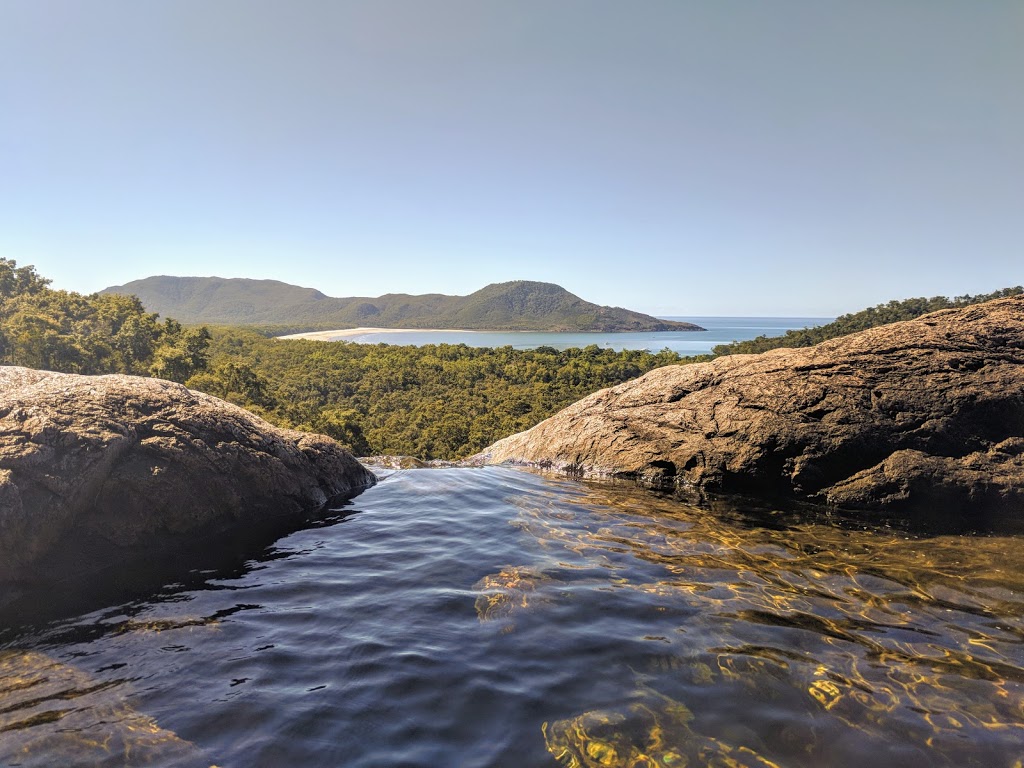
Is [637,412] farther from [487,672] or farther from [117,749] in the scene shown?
[117,749]

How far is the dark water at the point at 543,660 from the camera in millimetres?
3467

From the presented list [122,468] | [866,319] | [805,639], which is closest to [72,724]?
[122,468]

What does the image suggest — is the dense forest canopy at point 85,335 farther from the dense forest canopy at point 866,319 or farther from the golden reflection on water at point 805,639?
the dense forest canopy at point 866,319

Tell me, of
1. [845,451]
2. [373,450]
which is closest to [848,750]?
[845,451]

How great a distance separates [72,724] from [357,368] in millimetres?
64171

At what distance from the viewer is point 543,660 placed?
449 cm

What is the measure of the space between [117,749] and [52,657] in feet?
5.58

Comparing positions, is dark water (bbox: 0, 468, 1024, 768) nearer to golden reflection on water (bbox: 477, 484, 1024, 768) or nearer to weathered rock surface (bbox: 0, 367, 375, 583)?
golden reflection on water (bbox: 477, 484, 1024, 768)

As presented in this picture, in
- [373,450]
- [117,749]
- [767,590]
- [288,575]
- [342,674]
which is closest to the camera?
[117,749]

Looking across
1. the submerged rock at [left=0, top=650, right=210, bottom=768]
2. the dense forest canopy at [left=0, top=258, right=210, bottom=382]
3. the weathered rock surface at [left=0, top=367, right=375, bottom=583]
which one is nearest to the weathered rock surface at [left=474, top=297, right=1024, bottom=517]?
A: the weathered rock surface at [left=0, top=367, right=375, bottom=583]

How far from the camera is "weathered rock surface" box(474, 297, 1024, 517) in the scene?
9.22 meters

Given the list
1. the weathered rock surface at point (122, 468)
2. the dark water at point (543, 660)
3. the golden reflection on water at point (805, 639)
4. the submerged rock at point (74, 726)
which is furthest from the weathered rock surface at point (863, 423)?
the submerged rock at point (74, 726)

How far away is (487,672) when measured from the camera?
432 centimetres

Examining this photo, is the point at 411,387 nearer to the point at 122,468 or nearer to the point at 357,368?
the point at 357,368
